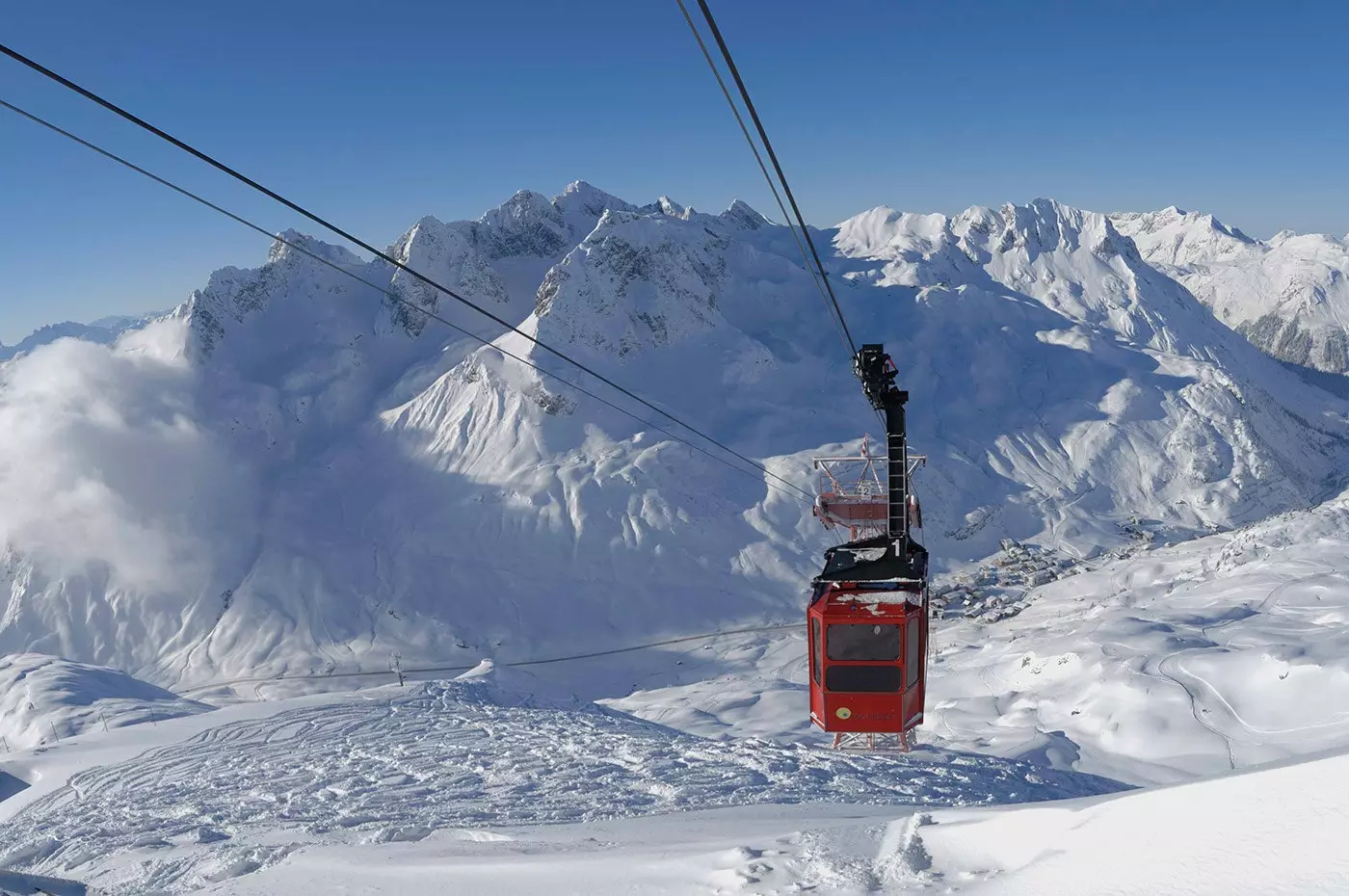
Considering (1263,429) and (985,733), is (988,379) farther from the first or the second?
(985,733)

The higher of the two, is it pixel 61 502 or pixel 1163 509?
pixel 61 502

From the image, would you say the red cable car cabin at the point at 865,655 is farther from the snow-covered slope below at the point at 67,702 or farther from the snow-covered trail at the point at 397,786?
the snow-covered slope below at the point at 67,702

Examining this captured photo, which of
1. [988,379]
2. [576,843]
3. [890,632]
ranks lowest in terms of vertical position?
[576,843]

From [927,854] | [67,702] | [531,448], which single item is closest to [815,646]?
[927,854]

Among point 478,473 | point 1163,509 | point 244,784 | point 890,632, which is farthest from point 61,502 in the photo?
point 1163,509

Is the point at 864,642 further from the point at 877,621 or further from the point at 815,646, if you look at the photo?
the point at 815,646

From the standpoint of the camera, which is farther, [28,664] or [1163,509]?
[1163,509]

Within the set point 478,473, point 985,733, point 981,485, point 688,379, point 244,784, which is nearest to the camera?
point 244,784

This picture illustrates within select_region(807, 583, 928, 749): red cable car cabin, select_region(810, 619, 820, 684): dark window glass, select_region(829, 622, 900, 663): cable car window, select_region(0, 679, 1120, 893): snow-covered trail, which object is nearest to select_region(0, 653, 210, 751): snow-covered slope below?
select_region(0, 679, 1120, 893): snow-covered trail
